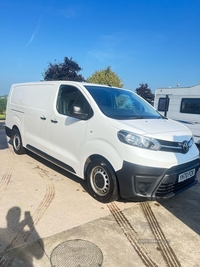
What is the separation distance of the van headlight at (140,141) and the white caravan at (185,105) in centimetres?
579

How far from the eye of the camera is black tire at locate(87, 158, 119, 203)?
3.08 metres

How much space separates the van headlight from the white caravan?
5792 millimetres

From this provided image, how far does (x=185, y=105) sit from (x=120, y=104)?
6.53m

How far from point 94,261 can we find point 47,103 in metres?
3.11

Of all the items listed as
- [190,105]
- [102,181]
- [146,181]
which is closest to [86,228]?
[102,181]

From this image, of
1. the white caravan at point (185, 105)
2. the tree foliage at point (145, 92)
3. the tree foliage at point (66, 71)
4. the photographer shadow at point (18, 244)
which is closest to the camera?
the photographer shadow at point (18, 244)

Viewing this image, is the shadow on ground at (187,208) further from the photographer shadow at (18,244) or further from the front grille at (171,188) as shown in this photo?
the photographer shadow at (18,244)

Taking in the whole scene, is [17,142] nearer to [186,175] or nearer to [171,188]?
[171,188]

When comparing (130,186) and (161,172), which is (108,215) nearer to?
(130,186)

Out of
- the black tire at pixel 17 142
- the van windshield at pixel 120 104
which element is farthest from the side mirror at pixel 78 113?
the black tire at pixel 17 142

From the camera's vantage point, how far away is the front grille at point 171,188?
2918 mm

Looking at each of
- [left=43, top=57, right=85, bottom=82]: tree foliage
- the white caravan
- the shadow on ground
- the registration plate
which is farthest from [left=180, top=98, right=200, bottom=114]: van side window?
[left=43, top=57, right=85, bottom=82]: tree foliage

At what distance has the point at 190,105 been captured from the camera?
914cm

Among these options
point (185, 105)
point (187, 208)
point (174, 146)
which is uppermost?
point (185, 105)
